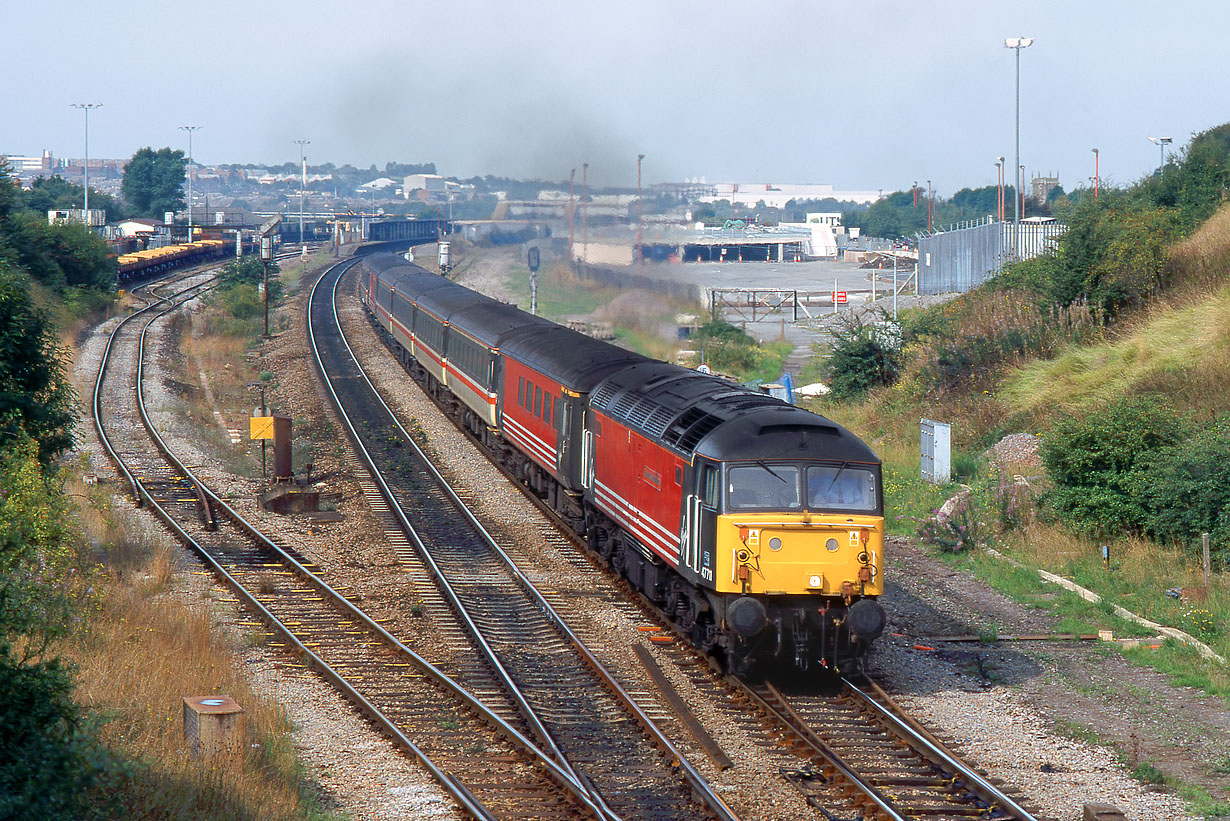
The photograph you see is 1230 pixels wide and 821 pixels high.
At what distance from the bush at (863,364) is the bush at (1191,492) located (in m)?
15.9

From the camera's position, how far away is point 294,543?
71.9ft

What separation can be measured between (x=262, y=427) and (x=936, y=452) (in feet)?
46.4

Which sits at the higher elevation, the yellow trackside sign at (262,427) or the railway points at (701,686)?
the yellow trackside sign at (262,427)

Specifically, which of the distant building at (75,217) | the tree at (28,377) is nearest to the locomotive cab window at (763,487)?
the tree at (28,377)

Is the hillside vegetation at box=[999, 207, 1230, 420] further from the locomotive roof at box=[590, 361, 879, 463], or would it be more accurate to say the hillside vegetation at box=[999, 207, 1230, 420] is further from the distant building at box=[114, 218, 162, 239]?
the distant building at box=[114, 218, 162, 239]

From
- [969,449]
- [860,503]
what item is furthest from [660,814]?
[969,449]

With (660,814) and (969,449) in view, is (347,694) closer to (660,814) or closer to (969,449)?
(660,814)

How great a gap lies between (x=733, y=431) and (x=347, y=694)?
533 centimetres

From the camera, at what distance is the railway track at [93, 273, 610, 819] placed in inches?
437

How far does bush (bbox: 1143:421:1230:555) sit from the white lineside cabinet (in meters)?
5.45

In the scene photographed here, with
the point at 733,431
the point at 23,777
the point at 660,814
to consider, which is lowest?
the point at 660,814

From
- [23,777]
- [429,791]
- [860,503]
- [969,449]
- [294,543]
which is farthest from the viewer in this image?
[969,449]

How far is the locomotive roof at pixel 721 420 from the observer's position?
548 inches

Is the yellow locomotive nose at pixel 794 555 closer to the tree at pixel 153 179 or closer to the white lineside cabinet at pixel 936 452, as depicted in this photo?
the white lineside cabinet at pixel 936 452
